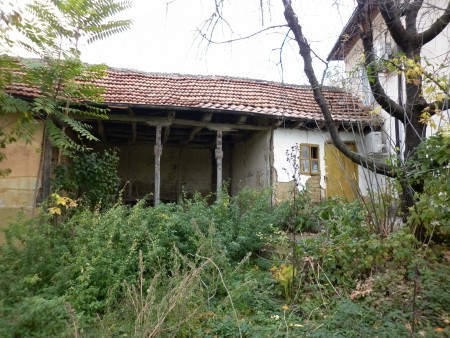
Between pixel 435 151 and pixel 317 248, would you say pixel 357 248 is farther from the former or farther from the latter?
pixel 435 151

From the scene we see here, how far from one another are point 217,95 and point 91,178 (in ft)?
13.2

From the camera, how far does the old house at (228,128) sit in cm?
790

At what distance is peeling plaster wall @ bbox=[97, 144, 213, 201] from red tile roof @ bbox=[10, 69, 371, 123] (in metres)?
2.89

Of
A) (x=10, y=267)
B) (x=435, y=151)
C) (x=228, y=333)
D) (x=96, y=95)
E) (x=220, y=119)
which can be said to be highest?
(x=220, y=119)

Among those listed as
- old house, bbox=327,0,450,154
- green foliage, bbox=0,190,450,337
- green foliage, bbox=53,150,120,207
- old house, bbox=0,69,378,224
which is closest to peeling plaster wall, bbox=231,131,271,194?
old house, bbox=0,69,378,224

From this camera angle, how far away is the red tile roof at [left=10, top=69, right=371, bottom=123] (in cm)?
888

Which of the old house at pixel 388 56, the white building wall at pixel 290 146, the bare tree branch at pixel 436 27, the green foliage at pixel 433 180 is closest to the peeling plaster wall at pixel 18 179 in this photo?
the white building wall at pixel 290 146

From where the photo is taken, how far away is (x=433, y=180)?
395 cm

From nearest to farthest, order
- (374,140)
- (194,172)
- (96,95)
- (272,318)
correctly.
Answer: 1. (272,318)
2. (96,95)
3. (374,140)
4. (194,172)

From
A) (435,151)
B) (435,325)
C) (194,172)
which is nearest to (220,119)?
(194,172)

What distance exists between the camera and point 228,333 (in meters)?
3.68

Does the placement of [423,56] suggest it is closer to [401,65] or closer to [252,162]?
[401,65]

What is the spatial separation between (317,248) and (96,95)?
3962 millimetres

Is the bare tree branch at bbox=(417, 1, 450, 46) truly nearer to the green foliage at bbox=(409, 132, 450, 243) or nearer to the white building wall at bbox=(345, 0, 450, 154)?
the white building wall at bbox=(345, 0, 450, 154)
